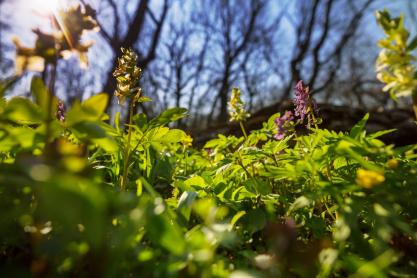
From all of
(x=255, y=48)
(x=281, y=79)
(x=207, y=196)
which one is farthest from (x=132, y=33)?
(x=281, y=79)

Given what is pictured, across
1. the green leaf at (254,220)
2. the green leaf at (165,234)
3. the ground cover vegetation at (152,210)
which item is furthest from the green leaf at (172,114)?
the green leaf at (165,234)

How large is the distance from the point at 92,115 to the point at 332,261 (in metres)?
0.65

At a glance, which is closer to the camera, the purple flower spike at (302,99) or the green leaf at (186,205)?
the green leaf at (186,205)

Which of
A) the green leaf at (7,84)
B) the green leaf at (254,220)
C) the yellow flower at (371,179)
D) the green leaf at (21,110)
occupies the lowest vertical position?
the green leaf at (254,220)

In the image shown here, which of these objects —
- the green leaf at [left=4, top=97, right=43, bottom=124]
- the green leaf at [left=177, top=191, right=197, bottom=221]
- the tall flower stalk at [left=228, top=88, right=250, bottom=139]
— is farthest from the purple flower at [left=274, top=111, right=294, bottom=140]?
the green leaf at [left=4, top=97, right=43, bottom=124]

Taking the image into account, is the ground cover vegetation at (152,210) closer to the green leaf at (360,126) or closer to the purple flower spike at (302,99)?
the green leaf at (360,126)

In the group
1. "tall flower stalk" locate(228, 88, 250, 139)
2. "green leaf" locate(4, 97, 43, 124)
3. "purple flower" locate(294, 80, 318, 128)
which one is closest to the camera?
"green leaf" locate(4, 97, 43, 124)

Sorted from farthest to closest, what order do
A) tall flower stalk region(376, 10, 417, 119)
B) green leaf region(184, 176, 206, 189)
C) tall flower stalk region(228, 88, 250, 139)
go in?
tall flower stalk region(228, 88, 250, 139)
green leaf region(184, 176, 206, 189)
tall flower stalk region(376, 10, 417, 119)

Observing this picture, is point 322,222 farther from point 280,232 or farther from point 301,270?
point 280,232

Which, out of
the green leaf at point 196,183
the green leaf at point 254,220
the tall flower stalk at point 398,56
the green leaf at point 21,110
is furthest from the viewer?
the green leaf at point 196,183

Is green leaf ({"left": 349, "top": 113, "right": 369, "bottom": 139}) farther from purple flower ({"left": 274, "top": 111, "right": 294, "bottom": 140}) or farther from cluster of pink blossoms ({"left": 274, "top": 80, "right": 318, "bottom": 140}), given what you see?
purple flower ({"left": 274, "top": 111, "right": 294, "bottom": 140})

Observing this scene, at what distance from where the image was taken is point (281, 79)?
27.0m

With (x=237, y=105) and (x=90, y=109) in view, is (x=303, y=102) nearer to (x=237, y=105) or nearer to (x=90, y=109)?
(x=237, y=105)

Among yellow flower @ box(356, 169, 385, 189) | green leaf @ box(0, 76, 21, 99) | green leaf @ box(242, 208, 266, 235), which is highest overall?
green leaf @ box(0, 76, 21, 99)
